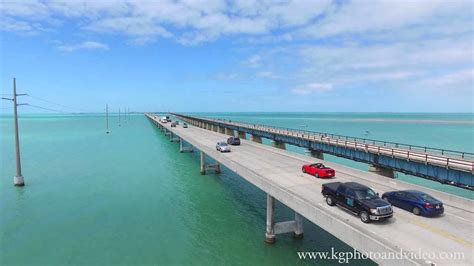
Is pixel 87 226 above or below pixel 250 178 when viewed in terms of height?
below

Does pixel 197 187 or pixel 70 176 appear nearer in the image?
pixel 197 187

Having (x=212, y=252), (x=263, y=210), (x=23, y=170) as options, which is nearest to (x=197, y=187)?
(x=263, y=210)

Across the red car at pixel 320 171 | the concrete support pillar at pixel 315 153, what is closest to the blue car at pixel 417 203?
the red car at pixel 320 171

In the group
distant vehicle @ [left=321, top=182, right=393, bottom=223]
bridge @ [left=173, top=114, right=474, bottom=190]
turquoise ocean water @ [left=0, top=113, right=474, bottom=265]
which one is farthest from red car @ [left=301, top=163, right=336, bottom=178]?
bridge @ [left=173, top=114, right=474, bottom=190]

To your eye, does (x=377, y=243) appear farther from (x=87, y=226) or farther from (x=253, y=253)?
(x=87, y=226)

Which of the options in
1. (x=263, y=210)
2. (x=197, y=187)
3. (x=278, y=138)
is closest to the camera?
(x=263, y=210)

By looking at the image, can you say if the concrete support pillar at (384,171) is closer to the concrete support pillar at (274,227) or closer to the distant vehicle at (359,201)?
the concrete support pillar at (274,227)
